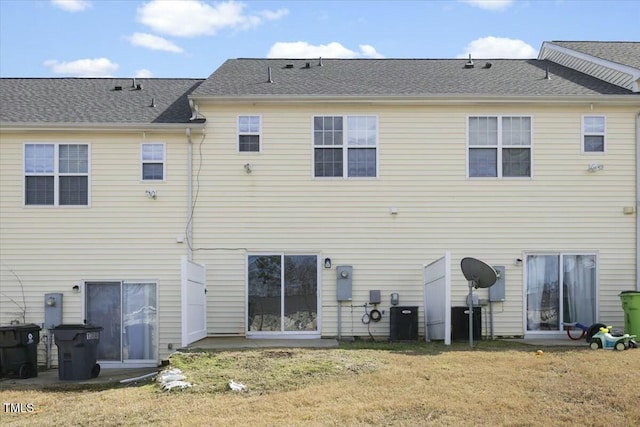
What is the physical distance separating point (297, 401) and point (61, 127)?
927cm

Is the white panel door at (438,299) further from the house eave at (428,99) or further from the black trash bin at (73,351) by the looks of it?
the black trash bin at (73,351)

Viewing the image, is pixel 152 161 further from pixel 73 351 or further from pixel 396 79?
pixel 396 79

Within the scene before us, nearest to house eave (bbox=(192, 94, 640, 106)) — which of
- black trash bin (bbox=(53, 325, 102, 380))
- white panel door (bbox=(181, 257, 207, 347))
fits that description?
white panel door (bbox=(181, 257, 207, 347))

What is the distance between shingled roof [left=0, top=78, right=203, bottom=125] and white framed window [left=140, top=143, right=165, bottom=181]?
558 millimetres

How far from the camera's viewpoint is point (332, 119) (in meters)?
16.8

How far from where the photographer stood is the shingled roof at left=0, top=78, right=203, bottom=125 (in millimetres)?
16844

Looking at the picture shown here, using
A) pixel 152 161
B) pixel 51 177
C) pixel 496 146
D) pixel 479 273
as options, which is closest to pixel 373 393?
pixel 479 273

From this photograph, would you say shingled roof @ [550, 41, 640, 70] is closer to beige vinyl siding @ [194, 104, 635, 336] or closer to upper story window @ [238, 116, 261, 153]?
beige vinyl siding @ [194, 104, 635, 336]

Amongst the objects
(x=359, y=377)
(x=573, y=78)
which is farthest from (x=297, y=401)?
(x=573, y=78)

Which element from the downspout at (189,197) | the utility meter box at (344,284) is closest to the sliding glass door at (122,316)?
the downspout at (189,197)

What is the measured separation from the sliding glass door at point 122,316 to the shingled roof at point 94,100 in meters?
3.64

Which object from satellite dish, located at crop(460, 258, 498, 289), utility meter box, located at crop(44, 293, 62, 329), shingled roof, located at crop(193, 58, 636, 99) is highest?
shingled roof, located at crop(193, 58, 636, 99)

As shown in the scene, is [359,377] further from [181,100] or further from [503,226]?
[181,100]

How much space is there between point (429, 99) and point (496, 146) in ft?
5.87
